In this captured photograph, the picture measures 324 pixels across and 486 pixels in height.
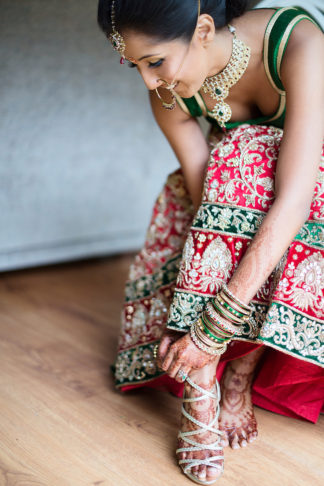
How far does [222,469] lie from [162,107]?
775mm

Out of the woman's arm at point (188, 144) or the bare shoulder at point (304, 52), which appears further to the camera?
the woman's arm at point (188, 144)

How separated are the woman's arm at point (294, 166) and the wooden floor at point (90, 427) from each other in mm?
330

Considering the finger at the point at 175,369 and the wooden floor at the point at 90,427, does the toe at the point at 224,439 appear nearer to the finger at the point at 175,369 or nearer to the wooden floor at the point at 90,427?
the wooden floor at the point at 90,427

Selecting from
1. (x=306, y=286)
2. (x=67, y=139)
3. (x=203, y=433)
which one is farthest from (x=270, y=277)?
(x=67, y=139)

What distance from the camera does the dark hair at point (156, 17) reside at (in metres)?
0.84

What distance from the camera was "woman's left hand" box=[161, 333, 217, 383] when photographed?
36.3 inches

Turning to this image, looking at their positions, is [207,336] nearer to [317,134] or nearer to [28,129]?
[317,134]

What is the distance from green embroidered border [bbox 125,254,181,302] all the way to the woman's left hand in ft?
0.87

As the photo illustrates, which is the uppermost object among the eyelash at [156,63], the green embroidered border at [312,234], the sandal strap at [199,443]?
the eyelash at [156,63]

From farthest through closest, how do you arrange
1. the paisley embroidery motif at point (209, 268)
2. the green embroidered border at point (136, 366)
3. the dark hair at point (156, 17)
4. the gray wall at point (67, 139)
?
the gray wall at point (67, 139) < the green embroidered border at point (136, 366) < the paisley embroidery motif at point (209, 268) < the dark hair at point (156, 17)

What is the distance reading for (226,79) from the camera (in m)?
1.06

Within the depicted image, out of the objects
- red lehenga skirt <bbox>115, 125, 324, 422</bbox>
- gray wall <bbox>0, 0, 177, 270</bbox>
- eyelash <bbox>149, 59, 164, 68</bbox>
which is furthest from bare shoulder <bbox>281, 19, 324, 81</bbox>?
gray wall <bbox>0, 0, 177, 270</bbox>

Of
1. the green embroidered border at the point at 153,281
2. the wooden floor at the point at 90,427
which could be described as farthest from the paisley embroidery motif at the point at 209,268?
the wooden floor at the point at 90,427

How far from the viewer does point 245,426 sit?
1031 millimetres
